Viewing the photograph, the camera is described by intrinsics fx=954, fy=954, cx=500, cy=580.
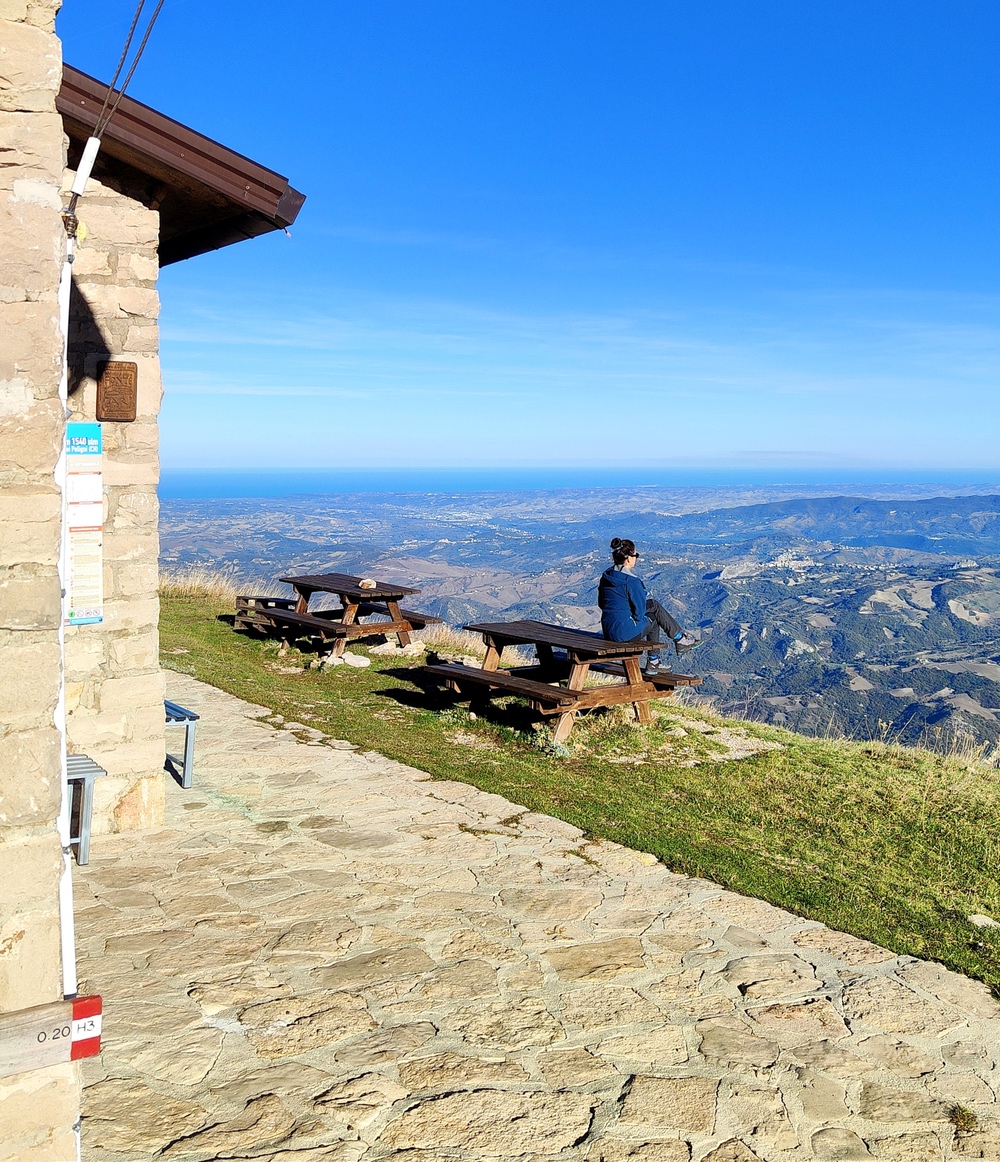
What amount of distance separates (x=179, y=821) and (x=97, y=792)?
54 cm

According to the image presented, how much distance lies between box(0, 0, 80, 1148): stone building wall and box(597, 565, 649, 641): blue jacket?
7106 mm

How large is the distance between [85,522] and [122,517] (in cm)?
24

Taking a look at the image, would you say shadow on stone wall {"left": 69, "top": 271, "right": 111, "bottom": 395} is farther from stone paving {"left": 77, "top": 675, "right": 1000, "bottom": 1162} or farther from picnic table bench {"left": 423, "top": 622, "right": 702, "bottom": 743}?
picnic table bench {"left": 423, "top": 622, "right": 702, "bottom": 743}

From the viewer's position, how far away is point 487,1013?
3.71m

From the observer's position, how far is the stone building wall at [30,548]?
244 centimetres

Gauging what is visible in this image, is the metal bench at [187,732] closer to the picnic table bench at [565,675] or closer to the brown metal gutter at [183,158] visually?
the picnic table bench at [565,675]

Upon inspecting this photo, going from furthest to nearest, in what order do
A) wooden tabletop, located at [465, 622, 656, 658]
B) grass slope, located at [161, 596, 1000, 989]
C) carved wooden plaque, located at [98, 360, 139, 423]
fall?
wooden tabletop, located at [465, 622, 656, 658] → carved wooden plaque, located at [98, 360, 139, 423] → grass slope, located at [161, 596, 1000, 989]

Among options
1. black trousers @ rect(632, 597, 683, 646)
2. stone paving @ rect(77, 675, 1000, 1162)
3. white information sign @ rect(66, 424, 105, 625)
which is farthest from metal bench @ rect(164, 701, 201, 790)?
black trousers @ rect(632, 597, 683, 646)

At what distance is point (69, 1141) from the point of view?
8.12 feet

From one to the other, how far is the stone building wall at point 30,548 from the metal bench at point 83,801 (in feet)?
8.72

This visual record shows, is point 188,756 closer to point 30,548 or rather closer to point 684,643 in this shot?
point 30,548

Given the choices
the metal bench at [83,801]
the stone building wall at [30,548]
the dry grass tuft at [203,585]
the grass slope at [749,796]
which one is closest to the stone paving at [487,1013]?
the metal bench at [83,801]

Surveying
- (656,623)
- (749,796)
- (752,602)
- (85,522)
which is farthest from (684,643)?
(752,602)

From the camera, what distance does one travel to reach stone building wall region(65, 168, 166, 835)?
5.41 m
